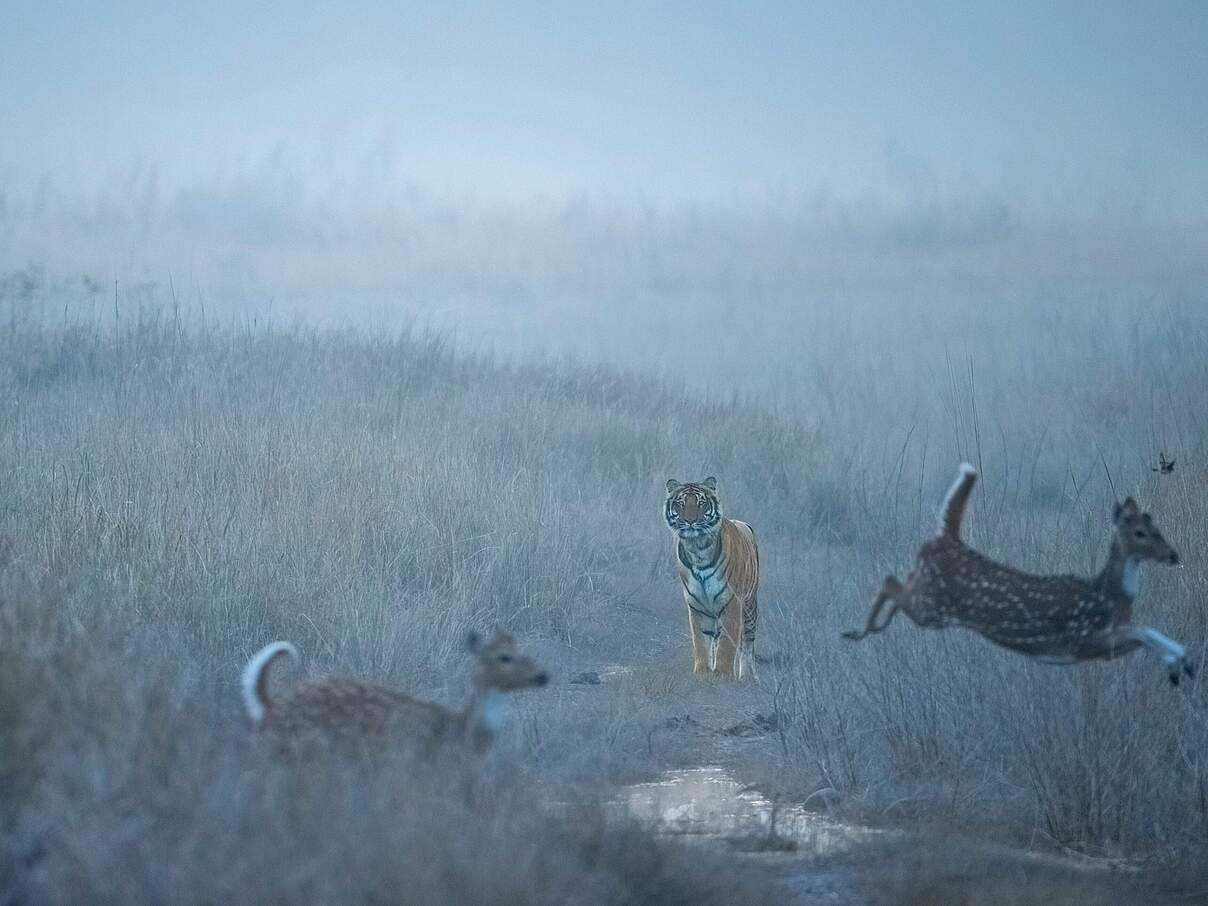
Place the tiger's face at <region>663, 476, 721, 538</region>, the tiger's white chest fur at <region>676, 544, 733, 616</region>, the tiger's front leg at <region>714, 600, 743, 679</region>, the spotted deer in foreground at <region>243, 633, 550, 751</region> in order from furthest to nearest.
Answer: the tiger's front leg at <region>714, 600, 743, 679</region> → the tiger's white chest fur at <region>676, 544, 733, 616</region> → the tiger's face at <region>663, 476, 721, 538</region> → the spotted deer in foreground at <region>243, 633, 550, 751</region>

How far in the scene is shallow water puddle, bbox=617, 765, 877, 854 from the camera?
5.43m

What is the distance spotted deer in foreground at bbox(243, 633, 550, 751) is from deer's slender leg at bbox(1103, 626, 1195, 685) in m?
1.80

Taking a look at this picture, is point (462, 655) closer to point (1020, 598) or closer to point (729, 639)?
point (729, 639)

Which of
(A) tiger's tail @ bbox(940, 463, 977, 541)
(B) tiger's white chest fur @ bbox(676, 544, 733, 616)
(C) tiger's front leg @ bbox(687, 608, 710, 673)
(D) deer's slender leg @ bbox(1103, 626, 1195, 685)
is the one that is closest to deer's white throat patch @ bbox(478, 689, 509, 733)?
(A) tiger's tail @ bbox(940, 463, 977, 541)

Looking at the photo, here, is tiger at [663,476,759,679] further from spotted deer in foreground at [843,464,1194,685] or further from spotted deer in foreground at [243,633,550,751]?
spotted deer in foreground at [843,464,1194,685]

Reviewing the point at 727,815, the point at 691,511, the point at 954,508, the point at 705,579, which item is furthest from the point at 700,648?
the point at 954,508

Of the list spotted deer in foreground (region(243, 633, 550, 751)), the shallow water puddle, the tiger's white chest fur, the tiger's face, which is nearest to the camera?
spotted deer in foreground (region(243, 633, 550, 751))

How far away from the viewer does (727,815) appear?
6074mm

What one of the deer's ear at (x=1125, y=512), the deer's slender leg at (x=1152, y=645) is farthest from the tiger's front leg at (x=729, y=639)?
the deer's slender leg at (x=1152, y=645)

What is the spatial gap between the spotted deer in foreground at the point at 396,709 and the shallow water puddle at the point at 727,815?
75 centimetres

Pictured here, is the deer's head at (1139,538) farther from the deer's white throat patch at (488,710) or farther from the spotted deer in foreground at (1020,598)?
the deer's white throat patch at (488,710)

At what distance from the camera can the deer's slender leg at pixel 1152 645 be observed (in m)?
3.11

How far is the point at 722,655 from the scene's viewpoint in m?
9.05

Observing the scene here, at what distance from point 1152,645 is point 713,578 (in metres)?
5.68
